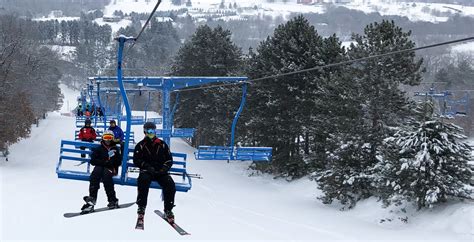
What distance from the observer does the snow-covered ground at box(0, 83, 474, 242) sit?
47.8ft

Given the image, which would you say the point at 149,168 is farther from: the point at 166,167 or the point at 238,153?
the point at 238,153

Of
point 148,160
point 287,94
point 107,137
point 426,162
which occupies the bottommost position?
point 426,162

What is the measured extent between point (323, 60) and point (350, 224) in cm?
1103

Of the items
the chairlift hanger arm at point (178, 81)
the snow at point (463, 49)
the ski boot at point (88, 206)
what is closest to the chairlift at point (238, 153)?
the chairlift hanger arm at point (178, 81)

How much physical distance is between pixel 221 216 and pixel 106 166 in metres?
9.65

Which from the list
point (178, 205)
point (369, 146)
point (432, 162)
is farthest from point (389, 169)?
Answer: point (178, 205)

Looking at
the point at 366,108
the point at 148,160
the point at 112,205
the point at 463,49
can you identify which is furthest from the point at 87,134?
the point at 463,49

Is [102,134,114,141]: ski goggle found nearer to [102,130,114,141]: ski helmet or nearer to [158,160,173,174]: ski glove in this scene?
[102,130,114,141]: ski helmet

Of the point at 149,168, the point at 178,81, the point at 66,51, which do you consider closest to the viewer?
the point at 149,168

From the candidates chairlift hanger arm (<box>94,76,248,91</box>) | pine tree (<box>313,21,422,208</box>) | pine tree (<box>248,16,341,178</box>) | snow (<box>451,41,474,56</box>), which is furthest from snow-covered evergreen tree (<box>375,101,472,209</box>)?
snow (<box>451,41,474,56</box>)

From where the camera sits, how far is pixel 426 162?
58.2 feet

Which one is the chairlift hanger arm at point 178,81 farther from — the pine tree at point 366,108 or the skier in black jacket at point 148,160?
the skier in black jacket at point 148,160

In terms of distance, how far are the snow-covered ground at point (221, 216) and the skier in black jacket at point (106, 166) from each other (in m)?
2.66

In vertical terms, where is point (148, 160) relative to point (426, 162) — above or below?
above
